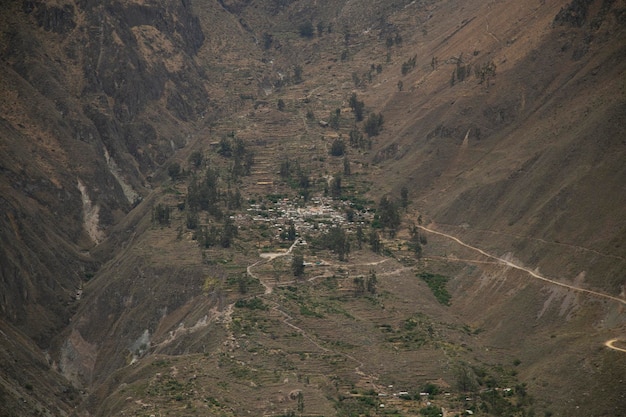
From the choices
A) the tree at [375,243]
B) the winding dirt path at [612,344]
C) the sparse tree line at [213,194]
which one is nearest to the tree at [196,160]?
the sparse tree line at [213,194]

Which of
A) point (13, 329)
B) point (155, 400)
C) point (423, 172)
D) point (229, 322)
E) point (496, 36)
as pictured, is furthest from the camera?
point (496, 36)

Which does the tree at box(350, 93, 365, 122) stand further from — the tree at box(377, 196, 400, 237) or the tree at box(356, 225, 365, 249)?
the tree at box(356, 225, 365, 249)

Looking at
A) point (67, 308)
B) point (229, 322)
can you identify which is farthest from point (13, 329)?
point (229, 322)

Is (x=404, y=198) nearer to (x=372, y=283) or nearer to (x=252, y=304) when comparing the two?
(x=372, y=283)

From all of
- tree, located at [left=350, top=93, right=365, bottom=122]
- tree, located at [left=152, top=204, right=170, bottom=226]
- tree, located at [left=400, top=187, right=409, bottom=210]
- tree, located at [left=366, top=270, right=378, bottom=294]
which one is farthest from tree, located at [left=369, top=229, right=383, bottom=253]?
tree, located at [left=350, top=93, right=365, bottom=122]

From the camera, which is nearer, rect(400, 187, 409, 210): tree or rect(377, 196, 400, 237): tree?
rect(377, 196, 400, 237): tree

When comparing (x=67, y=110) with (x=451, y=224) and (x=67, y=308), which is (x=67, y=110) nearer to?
(x=67, y=308)

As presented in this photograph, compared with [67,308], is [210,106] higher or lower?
higher

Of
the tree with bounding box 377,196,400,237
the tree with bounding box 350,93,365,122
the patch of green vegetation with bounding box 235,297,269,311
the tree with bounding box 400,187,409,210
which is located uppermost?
the tree with bounding box 350,93,365,122
